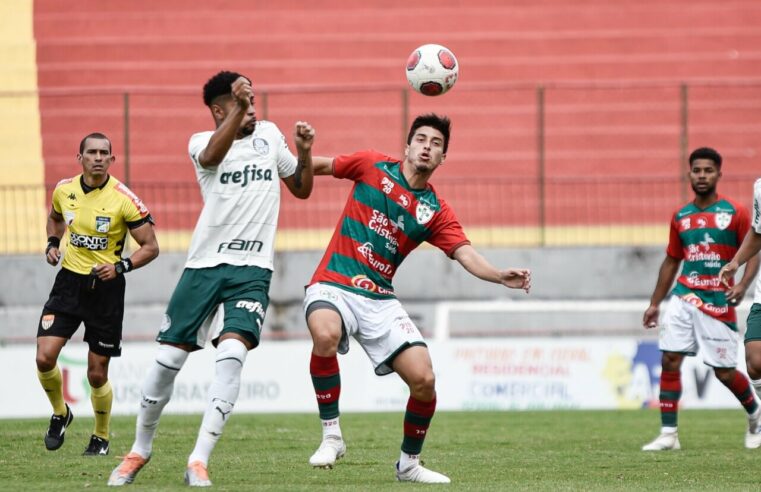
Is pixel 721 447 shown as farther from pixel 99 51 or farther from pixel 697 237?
pixel 99 51

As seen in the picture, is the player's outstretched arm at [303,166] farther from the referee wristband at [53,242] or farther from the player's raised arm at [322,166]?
the referee wristband at [53,242]

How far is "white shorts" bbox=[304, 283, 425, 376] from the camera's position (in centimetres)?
796

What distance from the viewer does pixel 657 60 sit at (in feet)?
74.2

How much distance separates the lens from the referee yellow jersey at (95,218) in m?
9.96

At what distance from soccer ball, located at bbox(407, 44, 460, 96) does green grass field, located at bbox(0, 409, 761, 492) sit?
8.92ft

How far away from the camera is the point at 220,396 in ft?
23.9

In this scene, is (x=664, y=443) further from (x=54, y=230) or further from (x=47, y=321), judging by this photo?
(x=54, y=230)

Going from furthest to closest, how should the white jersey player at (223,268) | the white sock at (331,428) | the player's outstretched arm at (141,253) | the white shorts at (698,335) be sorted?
the white shorts at (698,335) < the player's outstretched arm at (141,253) < the white sock at (331,428) < the white jersey player at (223,268)

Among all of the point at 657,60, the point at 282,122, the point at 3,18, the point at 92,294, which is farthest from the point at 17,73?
the point at 92,294

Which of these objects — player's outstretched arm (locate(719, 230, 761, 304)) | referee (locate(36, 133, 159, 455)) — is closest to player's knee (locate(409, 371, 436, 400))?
player's outstretched arm (locate(719, 230, 761, 304))

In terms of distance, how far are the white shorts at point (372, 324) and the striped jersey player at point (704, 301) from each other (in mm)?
3908

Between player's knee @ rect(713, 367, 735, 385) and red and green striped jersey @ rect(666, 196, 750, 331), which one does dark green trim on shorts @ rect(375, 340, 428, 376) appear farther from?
player's knee @ rect(713, 367, 735, 385)

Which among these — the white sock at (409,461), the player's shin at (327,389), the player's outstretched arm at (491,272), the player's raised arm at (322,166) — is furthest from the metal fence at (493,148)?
the white sock at (409,461)

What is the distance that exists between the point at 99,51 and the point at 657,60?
991 centimetres
